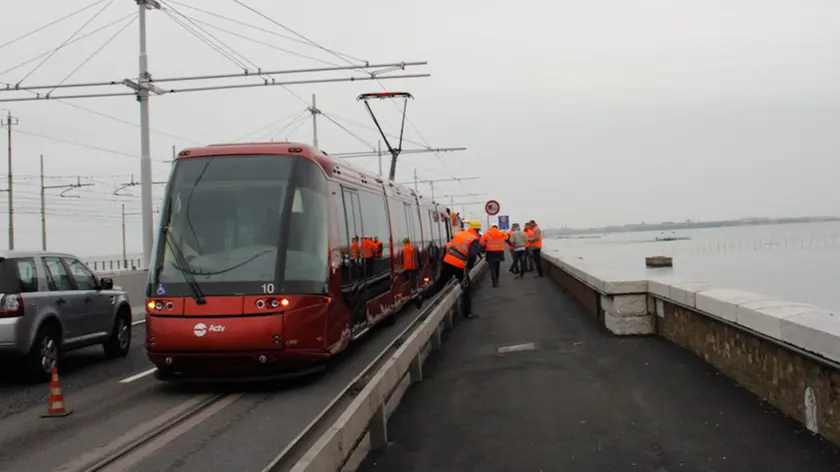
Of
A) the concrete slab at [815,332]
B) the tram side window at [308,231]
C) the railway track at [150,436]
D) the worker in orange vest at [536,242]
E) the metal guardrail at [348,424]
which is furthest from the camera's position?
the worker in orange vest at [536,242]

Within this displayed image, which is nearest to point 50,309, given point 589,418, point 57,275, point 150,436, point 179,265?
point 57,275

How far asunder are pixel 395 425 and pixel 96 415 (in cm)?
323

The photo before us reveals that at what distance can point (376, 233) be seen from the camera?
523 inches

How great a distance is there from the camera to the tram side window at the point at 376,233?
40.7 feet

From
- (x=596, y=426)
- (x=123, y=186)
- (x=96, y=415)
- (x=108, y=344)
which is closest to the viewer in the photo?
(x=596, y=426)

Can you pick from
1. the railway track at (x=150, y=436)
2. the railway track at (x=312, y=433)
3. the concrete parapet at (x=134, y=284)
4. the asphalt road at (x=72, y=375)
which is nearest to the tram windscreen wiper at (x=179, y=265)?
the railway track at (x=150, y=436)

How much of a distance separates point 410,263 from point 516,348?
6.36 meters

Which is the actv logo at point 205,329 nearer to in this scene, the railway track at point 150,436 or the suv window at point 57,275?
the railway track at point 150,436

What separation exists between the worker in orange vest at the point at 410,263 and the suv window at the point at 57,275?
706cm

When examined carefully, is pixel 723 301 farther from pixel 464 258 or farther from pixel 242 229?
pixel 464 258

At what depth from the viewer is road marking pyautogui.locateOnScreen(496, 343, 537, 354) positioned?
11094mm

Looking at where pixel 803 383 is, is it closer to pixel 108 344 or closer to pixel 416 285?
pixel 108 344

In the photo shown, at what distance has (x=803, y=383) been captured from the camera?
5984 mm

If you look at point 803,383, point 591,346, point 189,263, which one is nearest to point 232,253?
point 189,263
